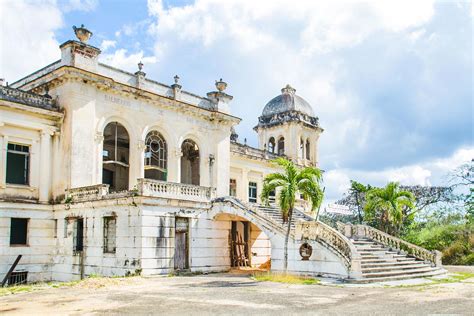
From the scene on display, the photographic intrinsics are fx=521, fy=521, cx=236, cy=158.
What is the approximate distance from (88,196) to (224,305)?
1116cm

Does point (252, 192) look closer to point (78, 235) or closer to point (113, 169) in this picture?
point (113, 169)

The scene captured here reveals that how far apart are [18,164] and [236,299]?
44.1ft

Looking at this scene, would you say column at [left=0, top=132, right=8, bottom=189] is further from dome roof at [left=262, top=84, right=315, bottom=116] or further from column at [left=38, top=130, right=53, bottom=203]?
dome roof at [left=262, top=84, right=315, bottom=116]

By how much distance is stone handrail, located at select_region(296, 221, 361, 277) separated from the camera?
59.0 ft

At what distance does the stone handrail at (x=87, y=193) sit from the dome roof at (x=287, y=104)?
21033 millimetres

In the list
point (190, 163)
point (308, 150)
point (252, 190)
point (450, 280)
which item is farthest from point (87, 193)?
point (308, 150)

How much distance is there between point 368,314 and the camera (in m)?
11.1

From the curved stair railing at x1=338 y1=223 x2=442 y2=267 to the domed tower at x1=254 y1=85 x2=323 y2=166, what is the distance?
15.1m

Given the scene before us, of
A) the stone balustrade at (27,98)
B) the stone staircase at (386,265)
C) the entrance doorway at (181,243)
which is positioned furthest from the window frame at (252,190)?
the stone balustrade at (27,98)

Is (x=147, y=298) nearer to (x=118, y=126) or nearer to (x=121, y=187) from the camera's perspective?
(x=118, y=126)

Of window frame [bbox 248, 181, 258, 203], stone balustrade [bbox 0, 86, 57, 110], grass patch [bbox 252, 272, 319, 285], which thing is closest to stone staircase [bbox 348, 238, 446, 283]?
grass patch [bbox 252, 272, 319, 285]

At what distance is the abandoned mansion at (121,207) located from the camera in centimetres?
1992

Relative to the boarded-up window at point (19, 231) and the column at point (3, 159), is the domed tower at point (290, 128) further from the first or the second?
the column at point (3, 159)

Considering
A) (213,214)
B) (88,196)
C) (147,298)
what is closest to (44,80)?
(88,196)
